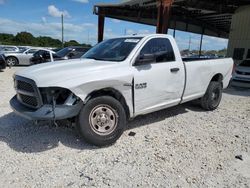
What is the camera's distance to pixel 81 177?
338cm

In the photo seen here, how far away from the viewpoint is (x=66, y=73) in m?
3.92

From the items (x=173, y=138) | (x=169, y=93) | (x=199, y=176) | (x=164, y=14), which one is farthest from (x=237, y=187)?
(x=164, y=14)

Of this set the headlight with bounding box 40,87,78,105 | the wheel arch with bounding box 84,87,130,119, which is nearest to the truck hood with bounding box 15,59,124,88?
the headlight with bounding box 40,87,78,105

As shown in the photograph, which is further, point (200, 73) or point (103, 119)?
point (200, 73)

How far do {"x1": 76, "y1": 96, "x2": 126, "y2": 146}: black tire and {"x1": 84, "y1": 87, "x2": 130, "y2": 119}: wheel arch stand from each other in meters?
0.10

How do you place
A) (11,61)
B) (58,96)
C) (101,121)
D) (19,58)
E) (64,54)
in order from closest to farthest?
(58,96) < (101,121) < (64,54) < (11,61) < (19,58)

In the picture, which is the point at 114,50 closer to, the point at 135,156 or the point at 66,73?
the point at 66,73

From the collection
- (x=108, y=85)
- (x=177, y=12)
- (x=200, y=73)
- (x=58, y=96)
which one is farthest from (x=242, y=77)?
(x=177, y=12)

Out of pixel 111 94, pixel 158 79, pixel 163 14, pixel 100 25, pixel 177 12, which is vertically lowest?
pixel 111 94

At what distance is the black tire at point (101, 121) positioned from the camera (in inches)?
158

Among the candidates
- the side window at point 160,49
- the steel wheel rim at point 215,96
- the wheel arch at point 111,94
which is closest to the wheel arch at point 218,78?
the steel wheel rim at point 215,96

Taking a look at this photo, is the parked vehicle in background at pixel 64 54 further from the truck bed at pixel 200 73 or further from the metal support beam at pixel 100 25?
the truck bed at pixel 200 73

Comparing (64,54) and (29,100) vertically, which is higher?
(64,54)

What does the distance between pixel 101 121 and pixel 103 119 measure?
48 millimetres
